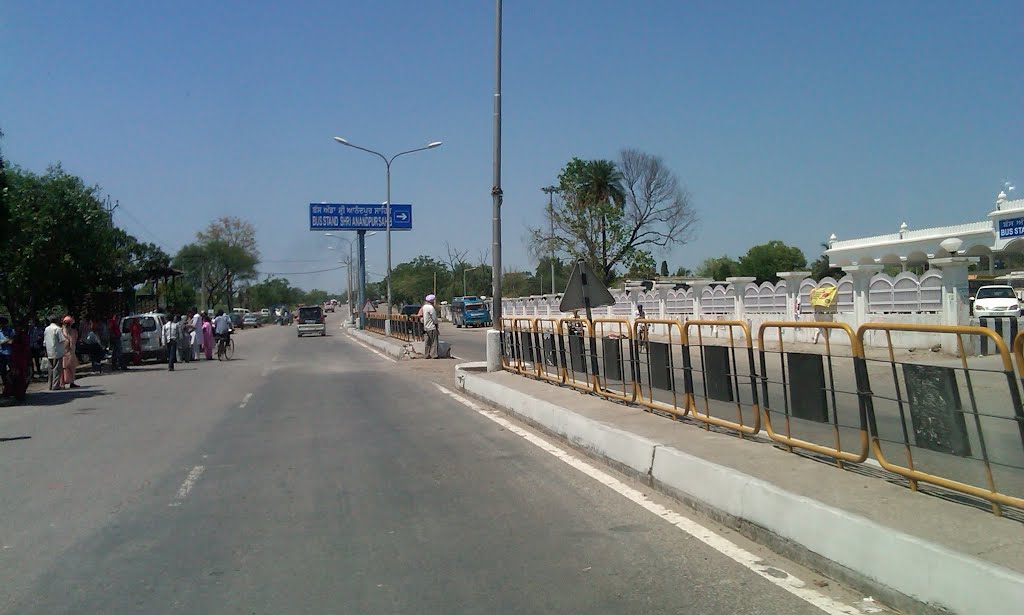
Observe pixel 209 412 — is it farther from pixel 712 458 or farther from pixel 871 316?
pixel 871 316

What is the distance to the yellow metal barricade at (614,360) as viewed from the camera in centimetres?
1064

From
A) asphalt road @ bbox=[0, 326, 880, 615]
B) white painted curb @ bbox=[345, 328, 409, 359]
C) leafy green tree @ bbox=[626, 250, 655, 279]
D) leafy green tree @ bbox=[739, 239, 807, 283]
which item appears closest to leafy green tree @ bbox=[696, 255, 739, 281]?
leafy green tree @ bbox=[739, 239, 807, 283]

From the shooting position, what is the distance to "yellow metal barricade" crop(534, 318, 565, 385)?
1348 centimetres

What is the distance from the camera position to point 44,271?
21516 mm

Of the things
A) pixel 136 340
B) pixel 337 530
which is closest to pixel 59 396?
pixel 136 340

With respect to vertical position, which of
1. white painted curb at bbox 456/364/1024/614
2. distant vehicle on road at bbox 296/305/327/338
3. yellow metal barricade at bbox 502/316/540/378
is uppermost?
distant vehicle on road at bbox 296/305/327/338

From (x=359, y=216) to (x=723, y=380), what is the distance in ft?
138

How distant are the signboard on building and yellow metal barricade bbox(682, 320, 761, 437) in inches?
1480

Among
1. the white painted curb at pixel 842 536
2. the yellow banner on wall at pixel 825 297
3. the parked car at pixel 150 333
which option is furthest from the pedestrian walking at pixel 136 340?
the white painted curb at pixel 842 536

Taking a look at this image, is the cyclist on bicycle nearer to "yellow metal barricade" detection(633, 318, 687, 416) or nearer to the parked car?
the parked car

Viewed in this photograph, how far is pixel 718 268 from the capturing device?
9175 centimetres

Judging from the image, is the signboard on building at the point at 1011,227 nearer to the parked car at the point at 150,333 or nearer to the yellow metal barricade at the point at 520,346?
the yellow metal barricade at the point at 520,346

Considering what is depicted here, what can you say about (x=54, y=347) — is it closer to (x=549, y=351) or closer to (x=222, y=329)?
(x=222, y=329)

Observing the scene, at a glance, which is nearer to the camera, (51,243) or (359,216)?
(51,243)
